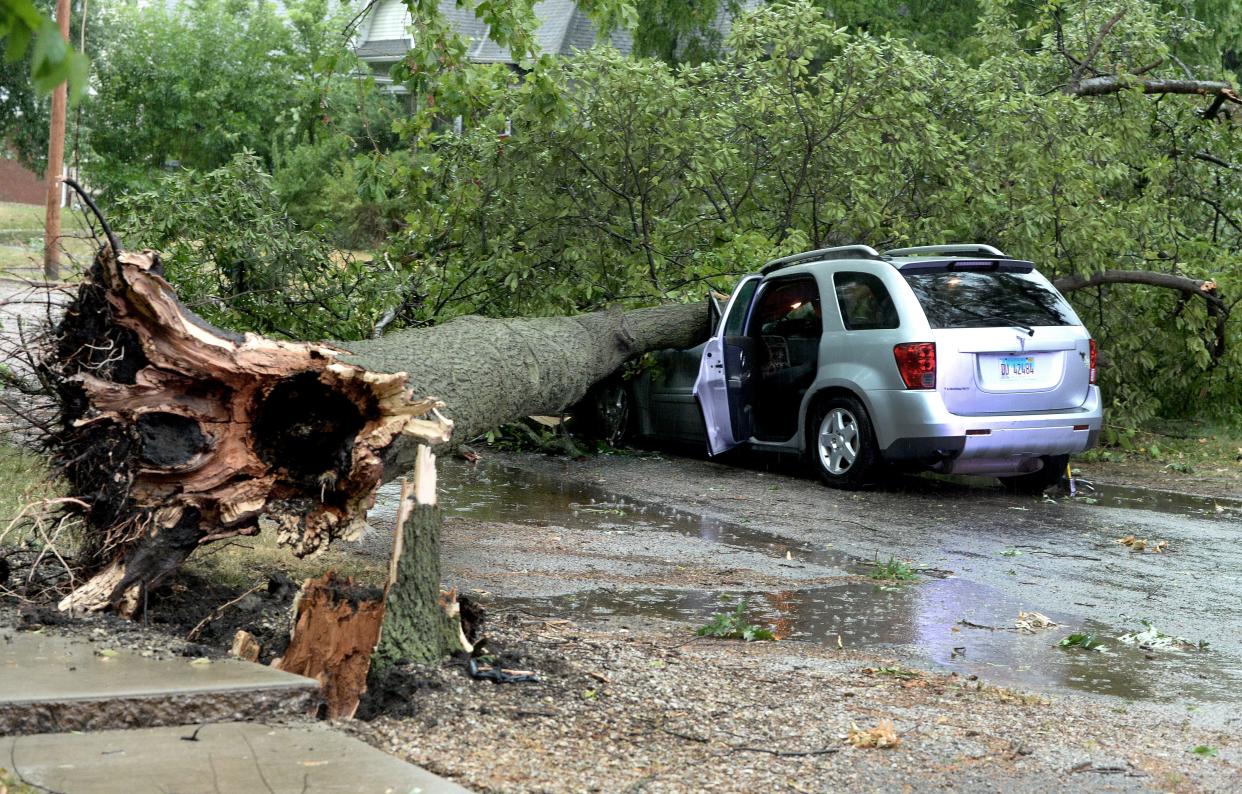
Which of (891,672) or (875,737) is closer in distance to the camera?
(875,737)

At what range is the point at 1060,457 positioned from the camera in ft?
34.2

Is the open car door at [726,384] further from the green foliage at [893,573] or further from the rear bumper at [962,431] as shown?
the green foliage at [893,573]

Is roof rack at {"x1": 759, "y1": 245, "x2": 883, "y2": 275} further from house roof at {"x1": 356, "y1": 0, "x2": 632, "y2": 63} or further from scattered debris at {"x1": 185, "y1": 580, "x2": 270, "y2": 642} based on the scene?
house roof at {"x1": 356, "y1": 0, "x2": 632, "y2": 63}

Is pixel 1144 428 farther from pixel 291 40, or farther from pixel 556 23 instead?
pixel 291 40

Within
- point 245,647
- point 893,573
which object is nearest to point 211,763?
point 245,647

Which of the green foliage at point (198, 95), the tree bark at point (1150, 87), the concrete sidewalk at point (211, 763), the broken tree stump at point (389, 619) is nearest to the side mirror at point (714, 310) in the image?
the tree bark at point (1150, 87)

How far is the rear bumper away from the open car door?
1.37 meters

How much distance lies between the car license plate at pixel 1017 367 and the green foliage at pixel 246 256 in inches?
187

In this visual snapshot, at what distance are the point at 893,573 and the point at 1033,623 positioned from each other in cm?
113

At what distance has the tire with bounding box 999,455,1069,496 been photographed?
34.3 ft

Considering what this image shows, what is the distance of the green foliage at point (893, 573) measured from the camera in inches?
290

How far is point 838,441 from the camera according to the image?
10.5m

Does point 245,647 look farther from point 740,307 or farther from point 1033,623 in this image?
point 740,307

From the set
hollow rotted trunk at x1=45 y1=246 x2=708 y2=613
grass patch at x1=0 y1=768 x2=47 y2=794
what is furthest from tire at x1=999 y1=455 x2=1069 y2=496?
grass patch at x1=0 y1=768 x2=47 y2=794
